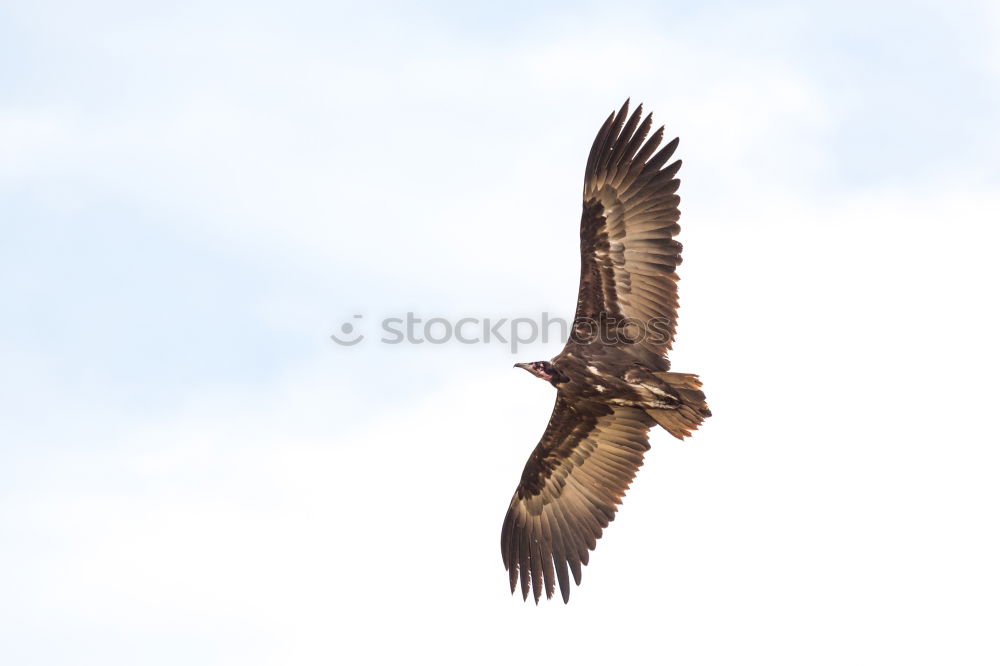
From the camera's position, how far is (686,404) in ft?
59.2

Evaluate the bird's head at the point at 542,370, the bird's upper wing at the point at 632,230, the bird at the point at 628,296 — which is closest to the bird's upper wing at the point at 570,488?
the bird at the point at 628,296

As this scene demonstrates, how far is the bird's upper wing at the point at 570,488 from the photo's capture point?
1978 cm

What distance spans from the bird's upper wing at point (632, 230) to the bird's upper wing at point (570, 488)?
1.73 metres

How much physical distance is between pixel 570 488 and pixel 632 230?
4.35 meters

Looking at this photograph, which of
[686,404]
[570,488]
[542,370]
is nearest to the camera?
[686,404]

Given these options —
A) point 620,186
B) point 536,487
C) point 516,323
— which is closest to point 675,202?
point 620,186

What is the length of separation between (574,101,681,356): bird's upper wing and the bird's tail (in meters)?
0.56

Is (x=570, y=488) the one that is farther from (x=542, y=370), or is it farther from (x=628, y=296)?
(x=628, y=296)

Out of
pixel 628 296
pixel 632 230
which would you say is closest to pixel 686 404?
pixel 628 296

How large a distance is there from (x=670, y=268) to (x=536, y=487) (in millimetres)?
4442

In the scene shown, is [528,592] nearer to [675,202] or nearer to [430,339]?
[430,339]

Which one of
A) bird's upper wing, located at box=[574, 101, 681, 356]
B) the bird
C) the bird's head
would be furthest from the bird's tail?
the bird's head

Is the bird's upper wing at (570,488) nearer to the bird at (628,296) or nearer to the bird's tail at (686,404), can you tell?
the bird at (628,296)

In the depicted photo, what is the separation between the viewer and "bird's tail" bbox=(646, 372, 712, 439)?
1789cm
